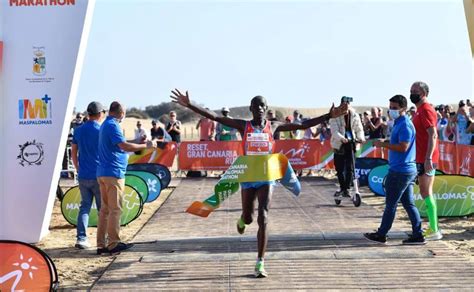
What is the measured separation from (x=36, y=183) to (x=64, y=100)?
1.24 meters

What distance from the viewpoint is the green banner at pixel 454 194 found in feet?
35.7

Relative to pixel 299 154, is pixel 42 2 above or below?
above

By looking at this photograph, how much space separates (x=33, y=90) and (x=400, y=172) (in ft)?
16.8

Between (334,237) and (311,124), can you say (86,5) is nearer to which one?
(311,124)

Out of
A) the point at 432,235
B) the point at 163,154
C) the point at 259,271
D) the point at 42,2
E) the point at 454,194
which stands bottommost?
the point at 259,271

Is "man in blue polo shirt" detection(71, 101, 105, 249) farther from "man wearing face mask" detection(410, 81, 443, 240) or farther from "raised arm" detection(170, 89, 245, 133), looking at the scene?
"man wearing face mask" detection(410, 81, 443, 240)

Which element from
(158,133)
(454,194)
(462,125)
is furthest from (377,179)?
(158,133)

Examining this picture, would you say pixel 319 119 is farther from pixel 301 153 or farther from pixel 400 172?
pixel 301 153

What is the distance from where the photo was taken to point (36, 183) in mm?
9664

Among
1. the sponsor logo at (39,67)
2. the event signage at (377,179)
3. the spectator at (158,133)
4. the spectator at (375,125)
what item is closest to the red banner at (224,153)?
the spectator at (375,125)

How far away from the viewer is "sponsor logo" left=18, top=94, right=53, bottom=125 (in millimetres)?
9586

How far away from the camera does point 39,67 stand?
960 cm

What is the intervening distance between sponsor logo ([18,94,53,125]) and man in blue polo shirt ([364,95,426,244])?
179 inches

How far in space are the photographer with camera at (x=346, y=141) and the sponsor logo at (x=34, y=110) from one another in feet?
17.3
